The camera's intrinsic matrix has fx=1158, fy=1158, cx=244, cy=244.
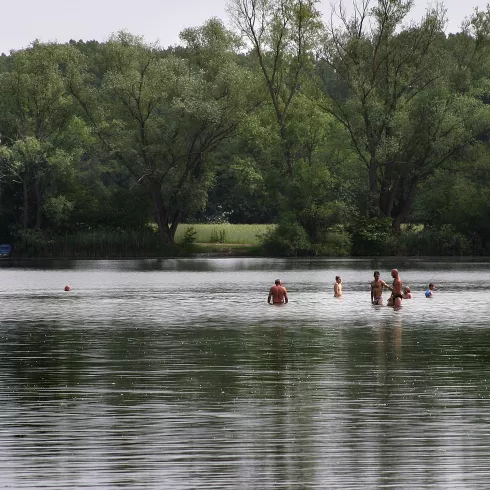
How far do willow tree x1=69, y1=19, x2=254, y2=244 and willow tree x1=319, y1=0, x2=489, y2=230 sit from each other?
9349mm

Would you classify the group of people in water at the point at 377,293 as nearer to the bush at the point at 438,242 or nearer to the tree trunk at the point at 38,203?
the bush at the point at 438,242

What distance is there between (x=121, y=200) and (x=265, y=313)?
213ft

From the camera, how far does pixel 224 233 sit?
11281 centimetres

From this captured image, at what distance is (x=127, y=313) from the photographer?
4209cm

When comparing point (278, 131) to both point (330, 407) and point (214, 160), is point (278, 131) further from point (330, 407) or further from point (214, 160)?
point (330, 407)

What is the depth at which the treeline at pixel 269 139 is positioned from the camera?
320ft

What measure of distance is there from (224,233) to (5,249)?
2154 cm

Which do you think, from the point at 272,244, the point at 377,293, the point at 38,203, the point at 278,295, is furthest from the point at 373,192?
the point at 377,293

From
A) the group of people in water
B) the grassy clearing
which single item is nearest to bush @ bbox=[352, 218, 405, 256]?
the grassy clearing

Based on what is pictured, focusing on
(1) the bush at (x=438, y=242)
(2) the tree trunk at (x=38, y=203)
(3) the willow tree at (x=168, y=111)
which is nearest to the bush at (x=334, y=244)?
(1) the bush at (x=438, y=242)

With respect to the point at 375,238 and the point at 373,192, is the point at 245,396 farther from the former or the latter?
the point at 373,192

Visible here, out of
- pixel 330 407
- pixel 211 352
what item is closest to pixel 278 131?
pixel 211 352

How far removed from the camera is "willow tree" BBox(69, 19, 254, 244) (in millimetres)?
97562

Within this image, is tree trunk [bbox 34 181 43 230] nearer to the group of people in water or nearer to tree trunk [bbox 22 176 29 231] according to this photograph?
tree trunk [bbox 22 176 29 231]
